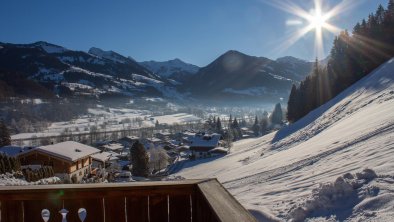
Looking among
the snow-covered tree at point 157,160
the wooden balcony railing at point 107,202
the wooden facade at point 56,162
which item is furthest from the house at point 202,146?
the wooden balcony railing at point 107,202

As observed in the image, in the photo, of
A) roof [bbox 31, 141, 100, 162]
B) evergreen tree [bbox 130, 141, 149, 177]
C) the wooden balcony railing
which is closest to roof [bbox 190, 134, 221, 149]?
evergreen tree [bbox 130, 141, 149, 177]

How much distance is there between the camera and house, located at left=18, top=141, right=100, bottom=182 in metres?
29.9

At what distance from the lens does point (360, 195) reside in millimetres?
6844

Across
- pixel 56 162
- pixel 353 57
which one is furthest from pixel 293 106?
pixel 56 162

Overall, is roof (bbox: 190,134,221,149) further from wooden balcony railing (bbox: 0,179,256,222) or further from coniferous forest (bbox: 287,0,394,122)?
wooden balcony railing (bbox: 0,179,256,222)

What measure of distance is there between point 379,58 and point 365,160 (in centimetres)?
4121

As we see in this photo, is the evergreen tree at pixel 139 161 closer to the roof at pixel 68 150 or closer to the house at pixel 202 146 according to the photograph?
the roof at pixel 68 150

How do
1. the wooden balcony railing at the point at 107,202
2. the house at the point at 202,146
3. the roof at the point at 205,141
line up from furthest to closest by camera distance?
the roof at the point at 205,141 → the house at the point at 202,146 → the wooden balcony railing at the point at 107,202

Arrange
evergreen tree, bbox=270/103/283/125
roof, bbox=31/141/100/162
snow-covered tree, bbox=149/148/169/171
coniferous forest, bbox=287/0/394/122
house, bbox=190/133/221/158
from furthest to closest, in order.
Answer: evergreen tree, bbox=270/103/283/125, house, bbox=190/133/221/158, snow-covered tree, bbox=149/148/169/171, coniferous forest, bbox=287/0/394/122, roof, bbox=31/141/100/162

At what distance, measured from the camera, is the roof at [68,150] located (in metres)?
29.8

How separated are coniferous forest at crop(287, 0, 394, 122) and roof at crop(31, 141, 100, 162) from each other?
3594 cm

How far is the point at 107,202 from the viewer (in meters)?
3.26

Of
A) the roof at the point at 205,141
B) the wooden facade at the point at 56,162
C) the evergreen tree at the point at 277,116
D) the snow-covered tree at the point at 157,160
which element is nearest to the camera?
the wooden facade at the point at 56,162

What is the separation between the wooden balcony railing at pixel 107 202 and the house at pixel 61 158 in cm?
2628
